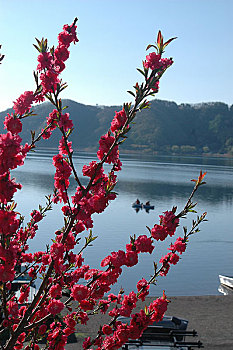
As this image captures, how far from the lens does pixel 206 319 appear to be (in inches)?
759

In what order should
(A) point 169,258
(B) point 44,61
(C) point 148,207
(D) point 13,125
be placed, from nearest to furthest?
(D) point 13,125 → (B) point 44,61 → (A) point 169,258 → (C) point 148,207

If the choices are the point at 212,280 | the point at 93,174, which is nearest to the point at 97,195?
the point at 93,174

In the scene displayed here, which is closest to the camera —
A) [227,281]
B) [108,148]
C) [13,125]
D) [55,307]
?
[13,125]

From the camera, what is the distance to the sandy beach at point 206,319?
16.0m

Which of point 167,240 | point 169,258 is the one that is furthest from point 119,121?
point 167,240

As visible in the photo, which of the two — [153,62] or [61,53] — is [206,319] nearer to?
[153,62]

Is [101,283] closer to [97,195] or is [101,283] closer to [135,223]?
[97,195]

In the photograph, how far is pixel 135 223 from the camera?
57.4 m

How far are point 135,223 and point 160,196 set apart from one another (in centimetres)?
2961

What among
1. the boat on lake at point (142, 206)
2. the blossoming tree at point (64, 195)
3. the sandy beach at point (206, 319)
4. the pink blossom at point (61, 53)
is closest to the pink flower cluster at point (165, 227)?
the blossoming tree at point (64, 195)

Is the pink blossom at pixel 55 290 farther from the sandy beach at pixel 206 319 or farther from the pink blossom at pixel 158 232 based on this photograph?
the sandy beach at pixel 206 319

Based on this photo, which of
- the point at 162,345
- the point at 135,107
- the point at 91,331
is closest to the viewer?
the point at 135,107

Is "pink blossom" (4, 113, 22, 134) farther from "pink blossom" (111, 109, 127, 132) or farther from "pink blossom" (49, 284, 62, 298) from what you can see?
"pink blossom" (49, 284, 62, 298)

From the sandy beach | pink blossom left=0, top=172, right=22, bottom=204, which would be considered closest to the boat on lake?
the sandy beach
